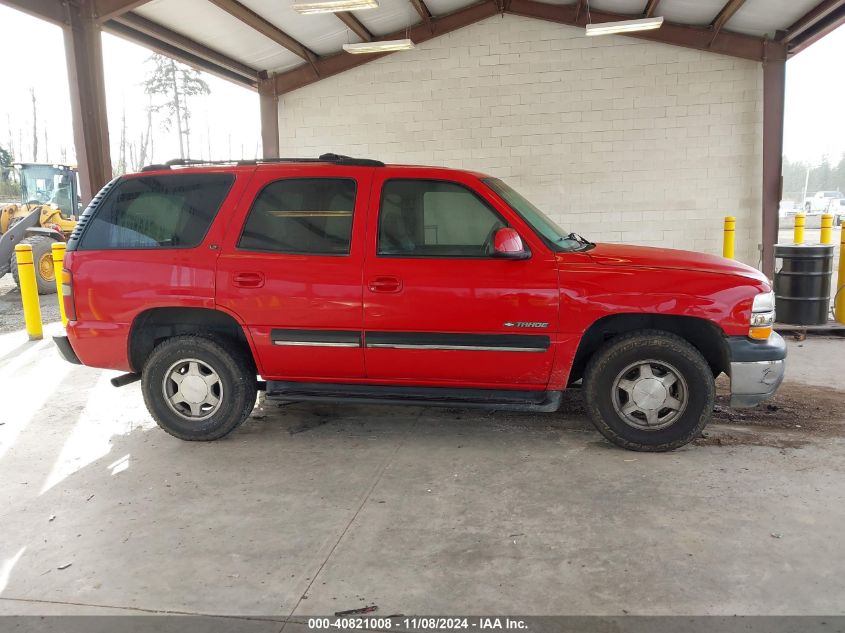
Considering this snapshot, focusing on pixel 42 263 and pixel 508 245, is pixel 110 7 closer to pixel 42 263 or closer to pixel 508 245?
pixel 42 263

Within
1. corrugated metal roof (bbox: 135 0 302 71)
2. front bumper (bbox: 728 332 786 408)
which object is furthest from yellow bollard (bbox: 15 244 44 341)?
front bumper (bbox: 728 332 786 408)

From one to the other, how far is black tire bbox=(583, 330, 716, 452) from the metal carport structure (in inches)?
292

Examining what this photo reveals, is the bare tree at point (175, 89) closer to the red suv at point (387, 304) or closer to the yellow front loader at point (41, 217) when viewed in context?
the yellow front loader at point (41, 217)

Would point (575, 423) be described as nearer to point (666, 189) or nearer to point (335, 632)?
point (335, 632)

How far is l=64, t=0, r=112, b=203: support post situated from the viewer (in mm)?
8070

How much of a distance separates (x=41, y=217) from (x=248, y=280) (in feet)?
38.0

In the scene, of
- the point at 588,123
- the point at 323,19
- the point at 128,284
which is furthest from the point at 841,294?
the point at 323,19

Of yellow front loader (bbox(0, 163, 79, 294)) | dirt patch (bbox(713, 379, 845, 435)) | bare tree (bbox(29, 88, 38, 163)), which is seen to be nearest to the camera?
dirt patch (bbox(713, 379, 845, 435))

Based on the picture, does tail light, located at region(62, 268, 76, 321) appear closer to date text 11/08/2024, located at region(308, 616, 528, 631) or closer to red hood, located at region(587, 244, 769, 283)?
date text 11/08/2024, located at region(308, 616, 528, 631)

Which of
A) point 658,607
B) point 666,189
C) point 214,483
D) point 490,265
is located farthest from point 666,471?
point 666,189

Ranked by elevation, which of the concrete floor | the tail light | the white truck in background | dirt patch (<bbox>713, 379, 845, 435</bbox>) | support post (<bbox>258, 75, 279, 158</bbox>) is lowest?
the concrete floor

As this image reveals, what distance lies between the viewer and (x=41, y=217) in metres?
13.4

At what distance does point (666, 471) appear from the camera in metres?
3.94

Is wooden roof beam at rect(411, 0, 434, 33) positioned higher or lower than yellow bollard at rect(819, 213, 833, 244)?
higher
